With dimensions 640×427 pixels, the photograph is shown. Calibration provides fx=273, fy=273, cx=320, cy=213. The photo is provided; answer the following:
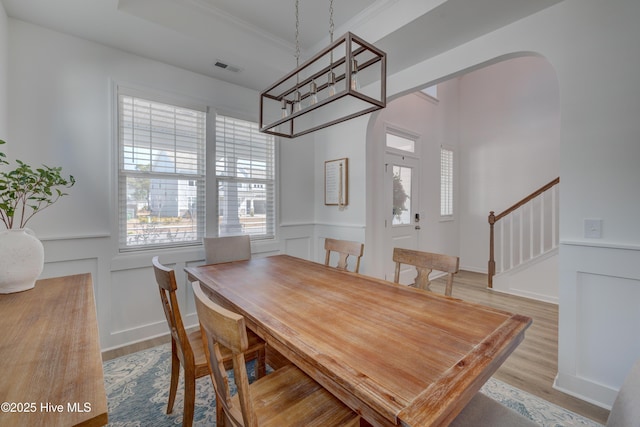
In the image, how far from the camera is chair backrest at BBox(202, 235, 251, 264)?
9.14 feet

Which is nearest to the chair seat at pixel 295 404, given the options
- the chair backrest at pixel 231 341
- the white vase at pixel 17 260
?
the chair backrest at pixel 231 341

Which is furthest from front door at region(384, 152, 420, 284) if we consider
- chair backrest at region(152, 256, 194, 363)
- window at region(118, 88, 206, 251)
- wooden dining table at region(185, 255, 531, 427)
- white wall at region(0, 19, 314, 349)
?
chair backrest at region(152, 256, 194, 363)

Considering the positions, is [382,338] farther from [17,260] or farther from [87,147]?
[87,147]

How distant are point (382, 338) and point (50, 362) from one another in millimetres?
1101

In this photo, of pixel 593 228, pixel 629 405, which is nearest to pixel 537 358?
pixel 593 228

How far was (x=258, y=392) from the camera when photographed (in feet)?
3.86

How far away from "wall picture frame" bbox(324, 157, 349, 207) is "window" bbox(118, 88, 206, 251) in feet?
5.14

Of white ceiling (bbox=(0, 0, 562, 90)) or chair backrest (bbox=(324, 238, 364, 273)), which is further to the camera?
chair backrest (bbox=(324, 238, 364, 273))

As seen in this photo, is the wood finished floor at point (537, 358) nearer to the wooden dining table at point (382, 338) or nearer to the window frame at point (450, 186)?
the wooden dining table at point (382, 338)

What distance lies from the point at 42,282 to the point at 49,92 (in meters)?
1.63

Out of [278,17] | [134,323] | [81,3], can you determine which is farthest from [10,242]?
[278,17]

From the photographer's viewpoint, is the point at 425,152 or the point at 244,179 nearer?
the point at 244,179

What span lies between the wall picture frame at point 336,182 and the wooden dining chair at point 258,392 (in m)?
2.44

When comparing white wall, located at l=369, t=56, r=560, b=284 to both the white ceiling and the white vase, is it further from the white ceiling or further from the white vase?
the white vase
